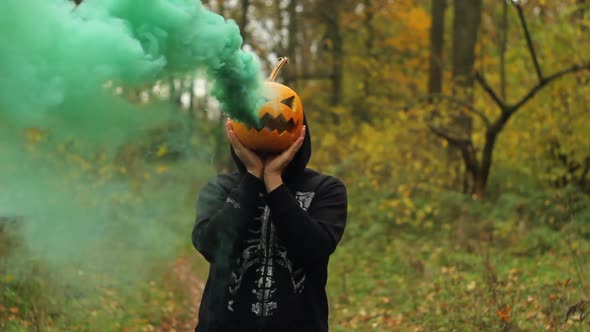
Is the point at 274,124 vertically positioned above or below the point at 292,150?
above

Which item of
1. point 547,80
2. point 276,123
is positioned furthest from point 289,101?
point 547,80

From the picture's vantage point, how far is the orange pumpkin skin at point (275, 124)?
10.2 ft

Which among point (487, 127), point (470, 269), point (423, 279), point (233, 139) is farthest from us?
point (487, 127)

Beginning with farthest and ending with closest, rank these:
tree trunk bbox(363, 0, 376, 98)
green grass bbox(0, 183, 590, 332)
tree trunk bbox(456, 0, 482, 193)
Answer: tree trunk bbox(363, 0, 376, 98), tree trunk bbox(456, 0, 482, 193), green grass bbox(0, 183, 590, 332)

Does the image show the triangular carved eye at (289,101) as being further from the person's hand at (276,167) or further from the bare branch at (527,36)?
the bare branch at (527,36)

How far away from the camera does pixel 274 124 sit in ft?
10.3

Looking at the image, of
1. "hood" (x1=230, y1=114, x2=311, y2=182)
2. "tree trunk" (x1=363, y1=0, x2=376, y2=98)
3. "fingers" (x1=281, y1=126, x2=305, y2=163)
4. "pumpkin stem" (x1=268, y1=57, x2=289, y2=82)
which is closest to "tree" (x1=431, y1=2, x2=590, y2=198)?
"pumpkin stem" (x1=268, y1=57, x2=289, y2=82)

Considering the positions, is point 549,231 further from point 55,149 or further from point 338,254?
point 55,149

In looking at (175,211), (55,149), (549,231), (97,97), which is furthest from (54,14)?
(175,211)

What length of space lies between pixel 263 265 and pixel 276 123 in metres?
0.69

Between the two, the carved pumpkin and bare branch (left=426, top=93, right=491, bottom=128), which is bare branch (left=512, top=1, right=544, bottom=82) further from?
the carved pumpkin

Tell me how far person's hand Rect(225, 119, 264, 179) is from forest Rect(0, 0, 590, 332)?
17 cm

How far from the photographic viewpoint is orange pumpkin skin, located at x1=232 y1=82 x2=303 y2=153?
123 inches

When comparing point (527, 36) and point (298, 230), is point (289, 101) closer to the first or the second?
point (298, 230)
